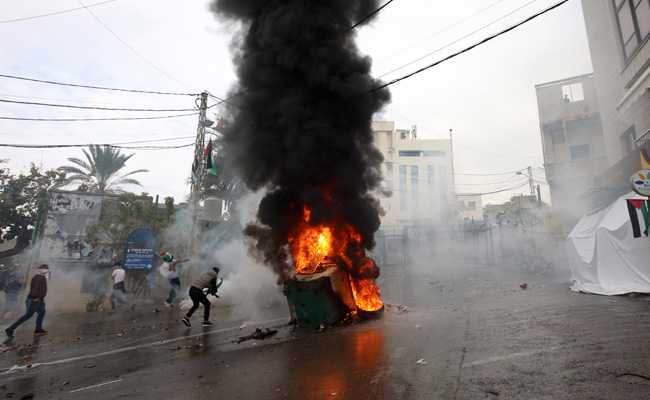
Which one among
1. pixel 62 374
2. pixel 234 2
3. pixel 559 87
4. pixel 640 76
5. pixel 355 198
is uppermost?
pixel 559 87

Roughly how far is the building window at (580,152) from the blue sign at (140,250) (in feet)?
84.4

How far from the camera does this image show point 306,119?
10.9 meters

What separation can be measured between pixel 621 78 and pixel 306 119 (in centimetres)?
1181

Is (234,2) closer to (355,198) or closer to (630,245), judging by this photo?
(355,198)

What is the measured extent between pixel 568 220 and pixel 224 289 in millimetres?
19591

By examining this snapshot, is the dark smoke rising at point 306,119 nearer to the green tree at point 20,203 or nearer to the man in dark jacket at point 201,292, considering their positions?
the man in dark jacket at point 201,292

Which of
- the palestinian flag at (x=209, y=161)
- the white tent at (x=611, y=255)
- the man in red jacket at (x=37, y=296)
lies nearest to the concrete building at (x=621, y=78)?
the white tent at (x=611, y=255)

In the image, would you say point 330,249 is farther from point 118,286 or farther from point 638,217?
point 118,286

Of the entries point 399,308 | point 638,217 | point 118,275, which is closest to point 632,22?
point 638,217

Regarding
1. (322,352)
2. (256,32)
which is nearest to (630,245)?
(322,352)

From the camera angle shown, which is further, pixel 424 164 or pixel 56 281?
pixel 424 164

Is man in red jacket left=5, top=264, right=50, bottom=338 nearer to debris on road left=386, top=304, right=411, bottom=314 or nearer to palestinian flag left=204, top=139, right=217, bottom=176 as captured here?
palestinian flag left=204, top=139, right=217, bottom=176

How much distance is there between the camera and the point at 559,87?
25141mm

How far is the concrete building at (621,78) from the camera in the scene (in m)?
11.8
